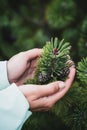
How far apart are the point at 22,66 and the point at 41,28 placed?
83 centimetres

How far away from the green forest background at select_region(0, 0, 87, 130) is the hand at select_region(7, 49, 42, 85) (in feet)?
0.35

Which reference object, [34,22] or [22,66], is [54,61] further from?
[34,22]

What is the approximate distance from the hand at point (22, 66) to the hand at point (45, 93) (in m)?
0.12

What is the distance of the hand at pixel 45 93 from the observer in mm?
899

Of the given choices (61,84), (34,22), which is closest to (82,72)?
(61,84)

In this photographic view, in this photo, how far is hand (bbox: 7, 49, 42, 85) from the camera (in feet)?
3.35

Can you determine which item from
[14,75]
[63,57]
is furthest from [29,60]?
[63,57]

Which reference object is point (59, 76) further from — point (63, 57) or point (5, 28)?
point (5, 28)

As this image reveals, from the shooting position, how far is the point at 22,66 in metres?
1.03

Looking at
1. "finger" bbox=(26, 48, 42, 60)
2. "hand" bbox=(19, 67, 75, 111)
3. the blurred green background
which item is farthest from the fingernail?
the blurred green background

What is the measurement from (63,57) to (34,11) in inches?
40.6

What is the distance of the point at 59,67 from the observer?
35.6 inches

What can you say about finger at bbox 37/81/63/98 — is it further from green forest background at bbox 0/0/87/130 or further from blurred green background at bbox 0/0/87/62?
blurred green background at bbox 0/0/87/62

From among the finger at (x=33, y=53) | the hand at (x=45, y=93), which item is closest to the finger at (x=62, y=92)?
the hand at (x=45, y=93)
